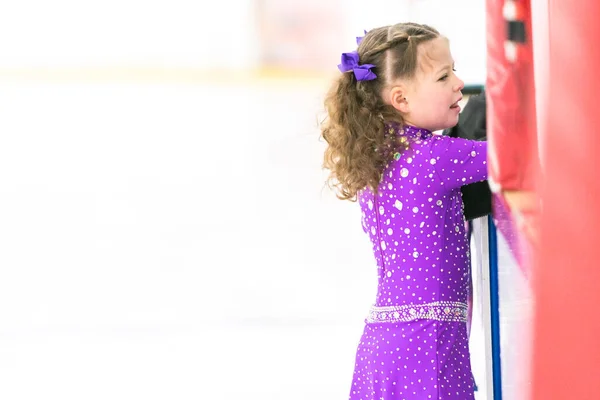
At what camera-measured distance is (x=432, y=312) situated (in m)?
1.43

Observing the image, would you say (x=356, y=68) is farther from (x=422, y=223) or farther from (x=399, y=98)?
(x=422, y=223)

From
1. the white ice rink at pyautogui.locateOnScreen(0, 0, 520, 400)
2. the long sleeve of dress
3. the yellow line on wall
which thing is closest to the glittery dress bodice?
the long sleeve of dress

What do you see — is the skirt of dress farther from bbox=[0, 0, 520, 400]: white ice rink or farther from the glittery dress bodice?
bbox=[0, 0, 520, 400]: white ice rink

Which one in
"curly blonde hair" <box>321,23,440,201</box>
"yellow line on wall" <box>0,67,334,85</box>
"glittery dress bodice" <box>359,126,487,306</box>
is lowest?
"glittery dress bodice" <box>359,126,487,306</box>

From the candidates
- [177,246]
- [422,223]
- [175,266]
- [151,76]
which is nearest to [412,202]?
[422,223]

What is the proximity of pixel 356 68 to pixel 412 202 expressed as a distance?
21 cm

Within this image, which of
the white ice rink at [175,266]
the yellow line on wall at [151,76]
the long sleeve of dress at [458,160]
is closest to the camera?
the long sleeve of dress at [458,160]

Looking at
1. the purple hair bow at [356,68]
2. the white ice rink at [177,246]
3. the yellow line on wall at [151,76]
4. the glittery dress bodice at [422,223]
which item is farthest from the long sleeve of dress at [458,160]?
the yellow line on wall at [151,76]

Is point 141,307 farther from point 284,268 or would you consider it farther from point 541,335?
point 541,335

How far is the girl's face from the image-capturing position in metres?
1.42

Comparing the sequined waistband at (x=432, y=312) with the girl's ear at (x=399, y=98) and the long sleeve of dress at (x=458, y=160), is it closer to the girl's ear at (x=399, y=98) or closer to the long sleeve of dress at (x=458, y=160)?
the long sleeve of dress at (x=458, y=160)

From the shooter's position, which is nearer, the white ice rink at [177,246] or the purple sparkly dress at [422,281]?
the purple sparkly dress at [422,281]

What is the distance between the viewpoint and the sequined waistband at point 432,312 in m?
1.43

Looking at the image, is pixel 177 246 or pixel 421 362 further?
pixel 177 246
